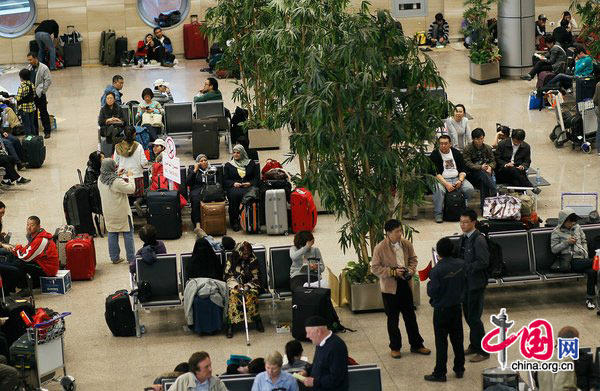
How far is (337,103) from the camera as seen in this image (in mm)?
13695

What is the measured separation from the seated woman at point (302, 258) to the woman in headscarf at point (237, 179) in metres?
3.73

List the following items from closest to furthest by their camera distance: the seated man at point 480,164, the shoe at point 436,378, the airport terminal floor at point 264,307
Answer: the shoe at point 436,378 < the airport terminal floor at point 264,307 < the seated man at point 480,164

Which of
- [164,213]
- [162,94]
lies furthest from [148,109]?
[164,213]

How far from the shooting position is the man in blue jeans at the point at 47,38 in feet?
109

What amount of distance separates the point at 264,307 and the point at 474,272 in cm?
309

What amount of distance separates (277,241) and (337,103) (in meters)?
3.92

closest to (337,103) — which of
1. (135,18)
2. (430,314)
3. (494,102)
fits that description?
(430,314)

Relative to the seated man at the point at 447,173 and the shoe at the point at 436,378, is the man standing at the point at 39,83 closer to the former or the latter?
the seated man at the point at 447,173

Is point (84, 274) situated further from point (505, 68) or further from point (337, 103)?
point (505, 68)

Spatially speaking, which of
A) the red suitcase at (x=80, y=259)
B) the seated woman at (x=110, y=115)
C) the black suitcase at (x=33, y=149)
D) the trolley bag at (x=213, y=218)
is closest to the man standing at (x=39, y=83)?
the black suitcase at (x=33, y=149)

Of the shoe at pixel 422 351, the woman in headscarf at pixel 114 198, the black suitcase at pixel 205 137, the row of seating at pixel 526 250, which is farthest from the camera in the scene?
the black suitcase at pixel 205 137

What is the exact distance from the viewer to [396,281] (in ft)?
41.9

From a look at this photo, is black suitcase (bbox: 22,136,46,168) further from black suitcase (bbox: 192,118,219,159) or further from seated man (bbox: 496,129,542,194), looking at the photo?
seated man (bbox: 496,129,542,194)

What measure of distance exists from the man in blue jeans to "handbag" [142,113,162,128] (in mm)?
12182
